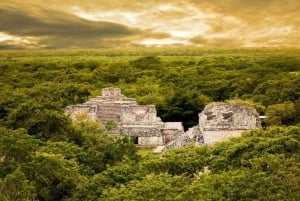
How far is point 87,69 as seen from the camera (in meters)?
91.0

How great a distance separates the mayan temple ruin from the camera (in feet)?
99.2

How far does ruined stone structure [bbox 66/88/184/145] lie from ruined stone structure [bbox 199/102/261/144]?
6284mm

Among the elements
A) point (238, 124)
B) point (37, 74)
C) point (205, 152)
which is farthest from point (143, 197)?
point (37, 74)

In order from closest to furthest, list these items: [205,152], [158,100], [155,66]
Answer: [205,152]
[158,100]
[155,66]

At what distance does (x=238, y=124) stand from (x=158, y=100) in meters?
20.9

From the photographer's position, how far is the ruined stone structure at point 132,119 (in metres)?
37.9

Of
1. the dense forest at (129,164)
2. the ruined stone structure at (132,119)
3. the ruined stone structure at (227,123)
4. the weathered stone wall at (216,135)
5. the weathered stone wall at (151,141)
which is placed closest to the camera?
the dense forest at (129,164)

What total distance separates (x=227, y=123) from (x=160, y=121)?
1157 cm

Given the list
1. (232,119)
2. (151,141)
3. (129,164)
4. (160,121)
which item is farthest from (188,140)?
(160,121)

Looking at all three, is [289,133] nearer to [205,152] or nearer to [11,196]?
[205,152]

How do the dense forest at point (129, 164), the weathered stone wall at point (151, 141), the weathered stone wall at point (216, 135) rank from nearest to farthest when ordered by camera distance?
the dense forest at point (129, 164) → the weathered stone wall at point (216, 135) → the weathered stone wall at point (151, 141)

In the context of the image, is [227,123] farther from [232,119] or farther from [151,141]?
[151,141]

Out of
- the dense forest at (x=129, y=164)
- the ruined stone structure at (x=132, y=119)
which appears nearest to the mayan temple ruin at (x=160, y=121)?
the ruined stone structure at (x=132, y=119)

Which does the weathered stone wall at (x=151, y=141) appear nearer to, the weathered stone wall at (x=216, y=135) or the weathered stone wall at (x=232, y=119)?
the weathered stone wall at (x=232, y=119)
